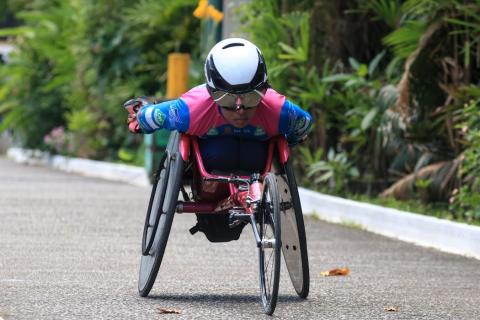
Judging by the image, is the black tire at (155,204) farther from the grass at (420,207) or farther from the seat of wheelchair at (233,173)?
the grass at (420,207)

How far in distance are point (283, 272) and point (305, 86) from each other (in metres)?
7.33

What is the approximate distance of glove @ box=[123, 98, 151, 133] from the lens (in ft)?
28.7

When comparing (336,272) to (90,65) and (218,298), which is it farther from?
(90,65)

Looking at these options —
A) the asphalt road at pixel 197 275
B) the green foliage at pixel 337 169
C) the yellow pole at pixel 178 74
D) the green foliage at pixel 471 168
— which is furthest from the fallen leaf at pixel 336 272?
the yellow pole at pixel 178 74

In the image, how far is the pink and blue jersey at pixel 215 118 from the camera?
26.9ft

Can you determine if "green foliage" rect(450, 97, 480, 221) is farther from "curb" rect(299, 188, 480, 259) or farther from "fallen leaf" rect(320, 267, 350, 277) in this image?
"fallen leaf" rect(320, 267, 350, 277)

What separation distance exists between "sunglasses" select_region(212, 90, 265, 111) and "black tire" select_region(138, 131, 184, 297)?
1.53 ft

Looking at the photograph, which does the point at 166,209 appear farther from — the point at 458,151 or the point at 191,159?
the point at 458,151

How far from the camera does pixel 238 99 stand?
315 inches

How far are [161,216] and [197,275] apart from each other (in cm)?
142

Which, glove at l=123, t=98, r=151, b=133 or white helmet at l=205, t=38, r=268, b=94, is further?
glove at l=123, t=98, r=151, b=133

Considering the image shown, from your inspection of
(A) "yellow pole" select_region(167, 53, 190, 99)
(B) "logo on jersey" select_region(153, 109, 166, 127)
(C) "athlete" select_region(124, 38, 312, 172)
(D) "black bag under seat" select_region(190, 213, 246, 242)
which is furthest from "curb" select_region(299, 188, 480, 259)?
(A) "yellow pole" select_region(167, 53, 190, 99)

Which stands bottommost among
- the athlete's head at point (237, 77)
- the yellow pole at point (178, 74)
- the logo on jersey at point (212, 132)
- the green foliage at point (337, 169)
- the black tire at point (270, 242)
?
the yellow pole at point (178, 74)

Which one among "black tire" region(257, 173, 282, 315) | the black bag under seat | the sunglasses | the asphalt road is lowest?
the asphalt road
